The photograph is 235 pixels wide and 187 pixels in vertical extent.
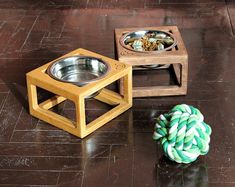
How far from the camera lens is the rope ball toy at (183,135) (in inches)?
103

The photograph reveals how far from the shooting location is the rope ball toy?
2.62 meters

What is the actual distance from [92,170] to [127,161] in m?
0.17

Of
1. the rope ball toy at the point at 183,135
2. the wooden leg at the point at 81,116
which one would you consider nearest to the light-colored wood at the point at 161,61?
the wooden leg at the point at 81,116

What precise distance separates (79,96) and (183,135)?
519mm

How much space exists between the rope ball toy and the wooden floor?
0.28ft

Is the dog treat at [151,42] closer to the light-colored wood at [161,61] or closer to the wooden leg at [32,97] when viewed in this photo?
the light-colored wood at [161,61]

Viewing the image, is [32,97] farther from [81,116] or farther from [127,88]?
[127,88]

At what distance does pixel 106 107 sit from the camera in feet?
10.6

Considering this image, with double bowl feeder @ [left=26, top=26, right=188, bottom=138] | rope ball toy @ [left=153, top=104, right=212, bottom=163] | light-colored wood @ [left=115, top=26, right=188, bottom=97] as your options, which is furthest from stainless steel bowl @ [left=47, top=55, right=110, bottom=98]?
rope ball toy @ [left=153, top=104, right=212, bottom=163]

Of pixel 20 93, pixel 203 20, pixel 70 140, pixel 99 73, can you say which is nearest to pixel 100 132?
pixel 70 140

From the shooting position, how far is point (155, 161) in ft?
9.07

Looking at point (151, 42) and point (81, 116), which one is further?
point (151, 42)

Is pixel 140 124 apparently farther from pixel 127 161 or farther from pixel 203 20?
pixel 203 20

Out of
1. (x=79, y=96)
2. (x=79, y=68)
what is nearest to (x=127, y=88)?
(x=79, y=68)
